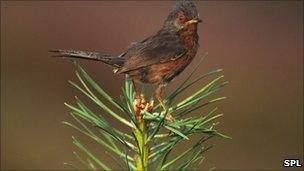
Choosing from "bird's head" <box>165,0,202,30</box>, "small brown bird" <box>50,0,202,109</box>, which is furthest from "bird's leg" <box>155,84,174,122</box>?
"bird's head" <box>165,0,202,30</box>

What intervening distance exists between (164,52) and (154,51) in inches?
1.7

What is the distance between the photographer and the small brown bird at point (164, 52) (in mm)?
2555

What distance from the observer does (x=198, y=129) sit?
2.04 meters

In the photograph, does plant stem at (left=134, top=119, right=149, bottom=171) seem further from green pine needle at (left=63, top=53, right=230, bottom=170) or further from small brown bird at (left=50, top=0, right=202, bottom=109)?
small brown bird at (left=50, top=0, right=202, bottom=109)

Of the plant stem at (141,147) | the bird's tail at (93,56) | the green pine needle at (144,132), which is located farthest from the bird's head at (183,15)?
the plant stem at (141,147)

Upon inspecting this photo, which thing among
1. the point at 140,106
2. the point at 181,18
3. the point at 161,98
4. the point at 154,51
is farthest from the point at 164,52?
the point at 140,106

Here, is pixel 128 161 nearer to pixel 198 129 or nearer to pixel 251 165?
pixel 198 129

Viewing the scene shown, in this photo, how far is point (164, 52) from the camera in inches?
102

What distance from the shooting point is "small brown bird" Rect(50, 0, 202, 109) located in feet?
8.38

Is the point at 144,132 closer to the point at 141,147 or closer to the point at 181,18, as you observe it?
the point at 141,147

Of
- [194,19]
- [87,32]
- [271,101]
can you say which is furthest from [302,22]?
[194,19]

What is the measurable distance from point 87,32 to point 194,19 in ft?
31.6

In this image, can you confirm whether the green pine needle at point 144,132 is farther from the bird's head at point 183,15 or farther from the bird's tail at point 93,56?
the bird's head at point 183,15

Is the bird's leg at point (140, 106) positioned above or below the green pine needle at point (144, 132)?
above
